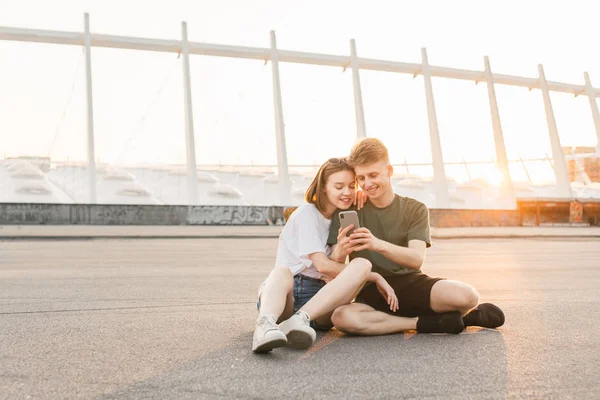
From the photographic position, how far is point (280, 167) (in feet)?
84.3

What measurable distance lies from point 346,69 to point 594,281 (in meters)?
20.5

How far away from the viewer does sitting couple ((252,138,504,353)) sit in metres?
3.79

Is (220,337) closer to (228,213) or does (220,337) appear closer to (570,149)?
(228,213)

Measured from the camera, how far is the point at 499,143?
29.5 m

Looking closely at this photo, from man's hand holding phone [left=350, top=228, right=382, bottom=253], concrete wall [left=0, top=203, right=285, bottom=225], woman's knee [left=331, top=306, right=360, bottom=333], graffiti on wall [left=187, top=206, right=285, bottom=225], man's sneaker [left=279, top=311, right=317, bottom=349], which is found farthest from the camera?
graffiti on wall [left=187, top=206, right=285, bottom=225]

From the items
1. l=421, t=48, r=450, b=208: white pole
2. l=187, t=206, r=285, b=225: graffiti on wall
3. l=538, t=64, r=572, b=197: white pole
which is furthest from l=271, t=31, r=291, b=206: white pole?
l=538, t=64, r=572, b=197: white pole

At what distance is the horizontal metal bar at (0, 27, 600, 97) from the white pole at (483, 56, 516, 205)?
0.46 metres

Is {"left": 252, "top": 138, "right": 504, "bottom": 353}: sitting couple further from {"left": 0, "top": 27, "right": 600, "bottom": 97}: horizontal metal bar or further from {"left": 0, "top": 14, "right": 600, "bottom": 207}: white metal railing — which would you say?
{"left": 0, "top": 27, "right": 600, "bottom": 97}: horizontal metal bar

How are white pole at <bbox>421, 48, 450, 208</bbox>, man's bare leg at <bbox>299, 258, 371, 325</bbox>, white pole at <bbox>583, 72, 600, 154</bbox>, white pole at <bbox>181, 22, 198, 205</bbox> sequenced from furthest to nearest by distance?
white pole at <bbox>583, 72, 600, 154</bbox>
white pole at <bbox>421, 48, 450, 208</bbox>
white pole at <bbox>181, 22, 198, 205</bbox>
man's bare leg at <bbox>299, 258, 371, 325</bbox>

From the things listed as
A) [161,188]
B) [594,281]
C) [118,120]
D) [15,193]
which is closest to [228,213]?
[161,188]

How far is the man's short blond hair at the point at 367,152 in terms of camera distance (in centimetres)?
385

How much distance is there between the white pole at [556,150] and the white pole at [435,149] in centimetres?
668

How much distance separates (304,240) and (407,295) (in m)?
0.78

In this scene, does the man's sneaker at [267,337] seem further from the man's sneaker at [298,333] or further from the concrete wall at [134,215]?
the concrete wall at [134,215]
